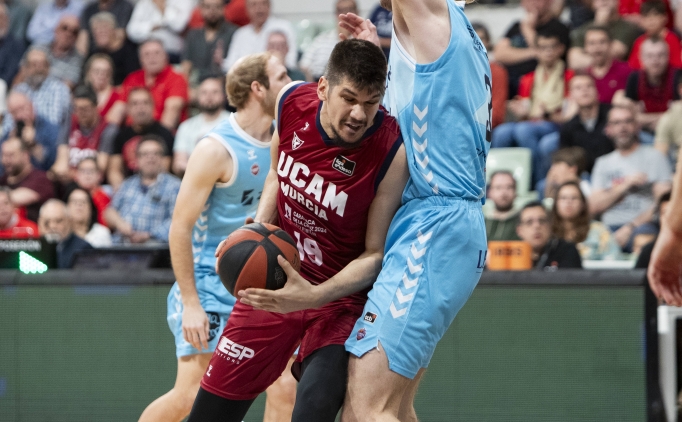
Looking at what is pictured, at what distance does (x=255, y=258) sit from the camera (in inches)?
138

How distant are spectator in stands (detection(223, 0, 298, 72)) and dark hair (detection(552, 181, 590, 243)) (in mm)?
4280

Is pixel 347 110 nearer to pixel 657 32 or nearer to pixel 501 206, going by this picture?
pixel 501 206

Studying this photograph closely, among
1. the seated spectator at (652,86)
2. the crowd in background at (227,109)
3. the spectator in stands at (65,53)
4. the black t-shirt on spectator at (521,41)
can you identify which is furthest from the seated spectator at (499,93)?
the spectator in stands at (65,53)

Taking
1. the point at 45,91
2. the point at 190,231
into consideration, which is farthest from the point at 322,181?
the point at 45,91

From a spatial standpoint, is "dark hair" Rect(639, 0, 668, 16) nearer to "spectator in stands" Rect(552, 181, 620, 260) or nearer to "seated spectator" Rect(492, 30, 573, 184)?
"seated spectator" Rect(492, 30, 573, 184)

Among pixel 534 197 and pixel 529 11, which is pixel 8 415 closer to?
pixel 534 197

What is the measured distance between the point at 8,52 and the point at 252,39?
368 cm

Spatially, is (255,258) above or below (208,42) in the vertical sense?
below

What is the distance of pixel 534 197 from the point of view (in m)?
8.20

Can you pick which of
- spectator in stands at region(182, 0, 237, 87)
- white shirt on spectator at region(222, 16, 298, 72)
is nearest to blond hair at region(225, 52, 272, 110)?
white shirt on spectator at region(222, 16, 298, 72)

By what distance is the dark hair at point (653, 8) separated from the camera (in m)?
8.66

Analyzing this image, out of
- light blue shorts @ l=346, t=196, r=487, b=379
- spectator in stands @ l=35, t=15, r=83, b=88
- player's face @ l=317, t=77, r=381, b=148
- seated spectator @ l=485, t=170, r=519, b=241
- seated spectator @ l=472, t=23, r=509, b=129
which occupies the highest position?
spectator in stands @ l=35, t=15, r=83, b=88

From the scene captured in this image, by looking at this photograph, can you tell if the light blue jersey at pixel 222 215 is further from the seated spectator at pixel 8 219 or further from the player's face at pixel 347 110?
the seated spectator at pixel 8 219

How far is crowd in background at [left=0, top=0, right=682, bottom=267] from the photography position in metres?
7.63
